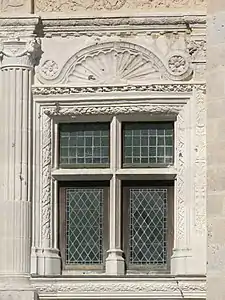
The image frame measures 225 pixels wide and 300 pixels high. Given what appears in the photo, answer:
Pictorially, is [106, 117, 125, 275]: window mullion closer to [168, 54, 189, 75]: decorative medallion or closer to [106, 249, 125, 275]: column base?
[106, 249, 125, 275]: column base

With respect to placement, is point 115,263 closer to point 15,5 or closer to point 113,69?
point 113,69

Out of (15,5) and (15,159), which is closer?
(15,159)

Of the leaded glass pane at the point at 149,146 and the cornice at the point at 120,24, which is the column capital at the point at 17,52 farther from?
the leaded glass pane at the point at 149,146

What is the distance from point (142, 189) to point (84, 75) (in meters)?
0.90

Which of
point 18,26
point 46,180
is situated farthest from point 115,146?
point 18,26

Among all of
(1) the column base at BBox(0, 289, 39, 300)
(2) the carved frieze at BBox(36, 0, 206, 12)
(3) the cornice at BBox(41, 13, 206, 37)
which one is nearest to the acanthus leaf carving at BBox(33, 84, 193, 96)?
(3) the cornice at BBox(41, 13, 206, 37)

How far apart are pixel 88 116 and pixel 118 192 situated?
0.57 metres

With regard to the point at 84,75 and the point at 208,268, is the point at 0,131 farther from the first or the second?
the point at 208,268

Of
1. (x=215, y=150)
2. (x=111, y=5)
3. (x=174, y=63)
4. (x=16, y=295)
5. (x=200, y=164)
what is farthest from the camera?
(x=111, y=5)

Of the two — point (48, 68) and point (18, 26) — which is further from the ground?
point (18, 26)

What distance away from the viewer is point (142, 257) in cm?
870

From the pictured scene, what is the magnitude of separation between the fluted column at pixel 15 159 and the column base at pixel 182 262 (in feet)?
3.29

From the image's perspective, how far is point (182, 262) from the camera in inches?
334

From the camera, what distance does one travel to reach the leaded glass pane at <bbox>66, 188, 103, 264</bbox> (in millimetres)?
8750
